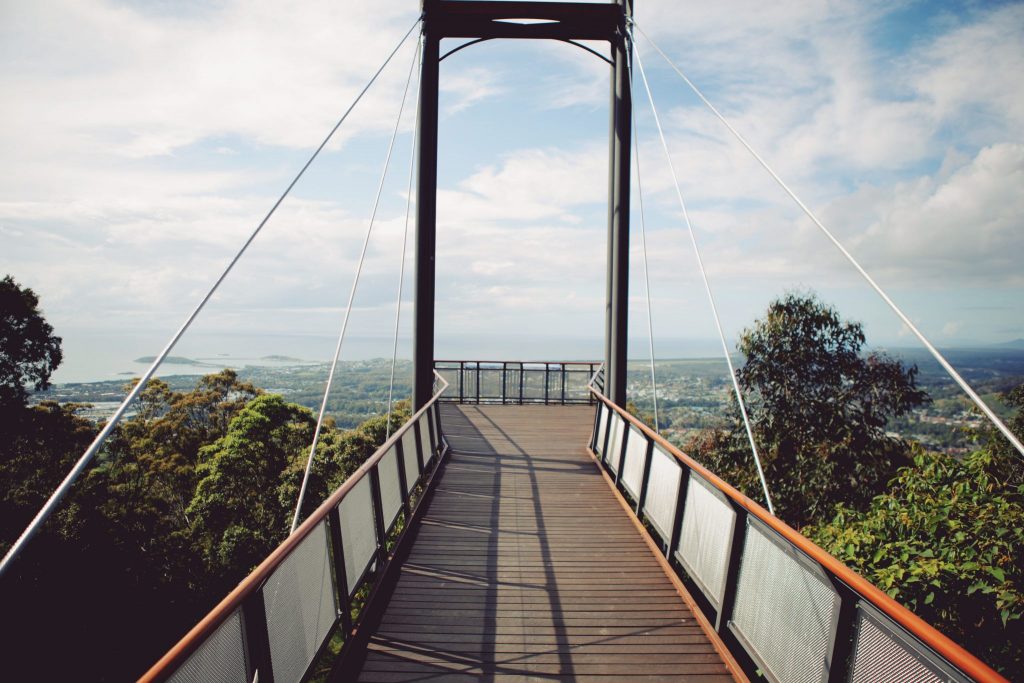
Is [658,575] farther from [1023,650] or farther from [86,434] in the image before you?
[86,434]

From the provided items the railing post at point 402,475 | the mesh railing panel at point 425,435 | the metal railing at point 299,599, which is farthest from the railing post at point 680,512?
the mesh railing panel at point 425,435

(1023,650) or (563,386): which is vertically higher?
(563,386)

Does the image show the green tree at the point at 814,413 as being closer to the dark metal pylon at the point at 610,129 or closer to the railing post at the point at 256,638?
the dark metal pylon at the point at 610,129

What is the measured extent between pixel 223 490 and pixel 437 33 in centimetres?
2263

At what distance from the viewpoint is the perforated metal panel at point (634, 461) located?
21.6 ft

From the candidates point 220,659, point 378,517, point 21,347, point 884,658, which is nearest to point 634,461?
point 378,517

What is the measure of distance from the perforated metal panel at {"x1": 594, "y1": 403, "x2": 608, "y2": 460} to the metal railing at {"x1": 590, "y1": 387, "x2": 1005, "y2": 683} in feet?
11.4

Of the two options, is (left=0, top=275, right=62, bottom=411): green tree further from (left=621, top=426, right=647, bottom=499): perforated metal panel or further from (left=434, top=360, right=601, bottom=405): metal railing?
(left=621, top=426, right=647, bottom=499): perforated metal panel

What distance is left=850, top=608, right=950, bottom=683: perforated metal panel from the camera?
216cm

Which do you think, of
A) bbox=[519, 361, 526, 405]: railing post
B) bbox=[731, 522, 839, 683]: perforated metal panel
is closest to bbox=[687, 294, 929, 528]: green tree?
bbox=[519, 361, 526, 405]: railing post

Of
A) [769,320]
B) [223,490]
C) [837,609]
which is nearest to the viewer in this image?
[837,609]

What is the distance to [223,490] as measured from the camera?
2539cm

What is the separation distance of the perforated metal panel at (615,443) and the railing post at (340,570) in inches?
180

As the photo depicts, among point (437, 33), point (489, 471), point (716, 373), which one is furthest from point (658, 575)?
point (716, 373)
